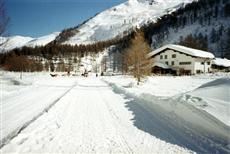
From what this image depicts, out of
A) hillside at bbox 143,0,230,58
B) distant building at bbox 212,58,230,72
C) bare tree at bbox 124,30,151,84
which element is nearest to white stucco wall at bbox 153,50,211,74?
distant building at bbox 212,58,230,72

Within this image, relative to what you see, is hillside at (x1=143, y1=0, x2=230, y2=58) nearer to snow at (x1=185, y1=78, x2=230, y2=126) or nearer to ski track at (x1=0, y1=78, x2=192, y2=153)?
snow at (x1=185, y1=78, x2=230, y2=126)

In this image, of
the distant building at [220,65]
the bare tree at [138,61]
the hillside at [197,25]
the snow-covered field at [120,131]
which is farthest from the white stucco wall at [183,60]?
the snow-covered field at [120,131]

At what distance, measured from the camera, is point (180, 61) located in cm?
6450

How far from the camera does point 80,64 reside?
168 m

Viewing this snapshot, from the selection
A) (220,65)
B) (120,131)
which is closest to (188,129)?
(120,131)

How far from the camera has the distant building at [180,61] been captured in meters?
62.5

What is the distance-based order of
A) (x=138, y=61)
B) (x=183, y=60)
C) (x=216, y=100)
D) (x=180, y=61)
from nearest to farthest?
(x=216, y=100) → (x=138, y=61) → (x=183, y=60) → (x=180, y=61)

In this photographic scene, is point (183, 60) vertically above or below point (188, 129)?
above

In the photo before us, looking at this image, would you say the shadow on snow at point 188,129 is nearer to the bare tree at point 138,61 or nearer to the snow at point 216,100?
the snow at point 216,100

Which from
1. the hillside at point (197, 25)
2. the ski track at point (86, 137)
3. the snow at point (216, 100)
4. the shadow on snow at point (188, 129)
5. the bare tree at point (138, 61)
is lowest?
the ski track at point (86, 137)

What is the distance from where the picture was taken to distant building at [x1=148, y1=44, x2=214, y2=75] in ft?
205

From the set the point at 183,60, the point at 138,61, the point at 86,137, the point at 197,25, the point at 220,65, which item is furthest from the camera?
the point at 197,25

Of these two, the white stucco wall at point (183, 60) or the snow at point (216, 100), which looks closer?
the snow at point (216, 100)

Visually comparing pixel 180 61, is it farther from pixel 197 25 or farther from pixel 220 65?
pixel 197 25
